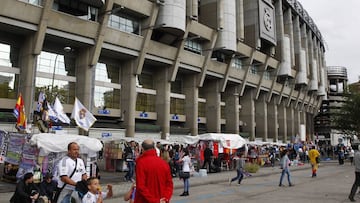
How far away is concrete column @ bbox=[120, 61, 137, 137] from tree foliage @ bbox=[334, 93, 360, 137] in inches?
1173

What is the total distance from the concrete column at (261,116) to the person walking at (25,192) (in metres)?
52.0

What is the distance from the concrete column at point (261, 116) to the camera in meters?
57.0

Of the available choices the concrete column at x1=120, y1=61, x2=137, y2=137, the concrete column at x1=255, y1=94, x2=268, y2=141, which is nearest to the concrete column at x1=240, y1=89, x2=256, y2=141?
the concrete column at x1=255, y1=94, x2=268, y2=141

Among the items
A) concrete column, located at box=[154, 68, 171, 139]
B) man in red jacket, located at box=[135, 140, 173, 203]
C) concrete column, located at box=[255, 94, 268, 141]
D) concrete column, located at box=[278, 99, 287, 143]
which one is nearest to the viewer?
man in red jacket, located at box=[135, 140, 173, 203]

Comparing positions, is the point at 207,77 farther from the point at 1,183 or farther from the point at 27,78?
the point at 1,183

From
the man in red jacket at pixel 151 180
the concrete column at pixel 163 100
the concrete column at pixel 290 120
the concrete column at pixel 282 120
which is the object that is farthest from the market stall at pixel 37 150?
the concrete column at pixel 290 120

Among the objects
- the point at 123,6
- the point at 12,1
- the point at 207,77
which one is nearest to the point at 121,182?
the point at 12,1

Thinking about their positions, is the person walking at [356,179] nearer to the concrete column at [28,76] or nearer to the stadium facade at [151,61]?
the concrete column at [28,76]

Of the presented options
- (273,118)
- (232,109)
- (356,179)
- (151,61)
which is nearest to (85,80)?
(151,61)

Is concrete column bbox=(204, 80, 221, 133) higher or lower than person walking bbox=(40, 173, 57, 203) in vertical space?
higher

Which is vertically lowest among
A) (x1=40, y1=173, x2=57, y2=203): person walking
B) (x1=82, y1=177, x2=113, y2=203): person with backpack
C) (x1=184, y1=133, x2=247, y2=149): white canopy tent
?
(x1=40, y1=173, x2=57, y2=203): person walking

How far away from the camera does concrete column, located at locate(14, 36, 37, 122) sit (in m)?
26.8

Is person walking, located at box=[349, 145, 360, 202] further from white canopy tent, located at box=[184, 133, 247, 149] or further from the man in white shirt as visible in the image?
white canopy tent, located at box=[184, 133, 247, 149]

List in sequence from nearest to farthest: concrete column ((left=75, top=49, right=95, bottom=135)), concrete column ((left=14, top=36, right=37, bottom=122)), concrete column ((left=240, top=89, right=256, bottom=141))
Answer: concrete column ((left=14, top=36, right=37, bottom=122)), concrete column ((left=75, top=49, right=95, bottom=135)), concrete column ((left=240, top=89, right=256, bottom=141))
